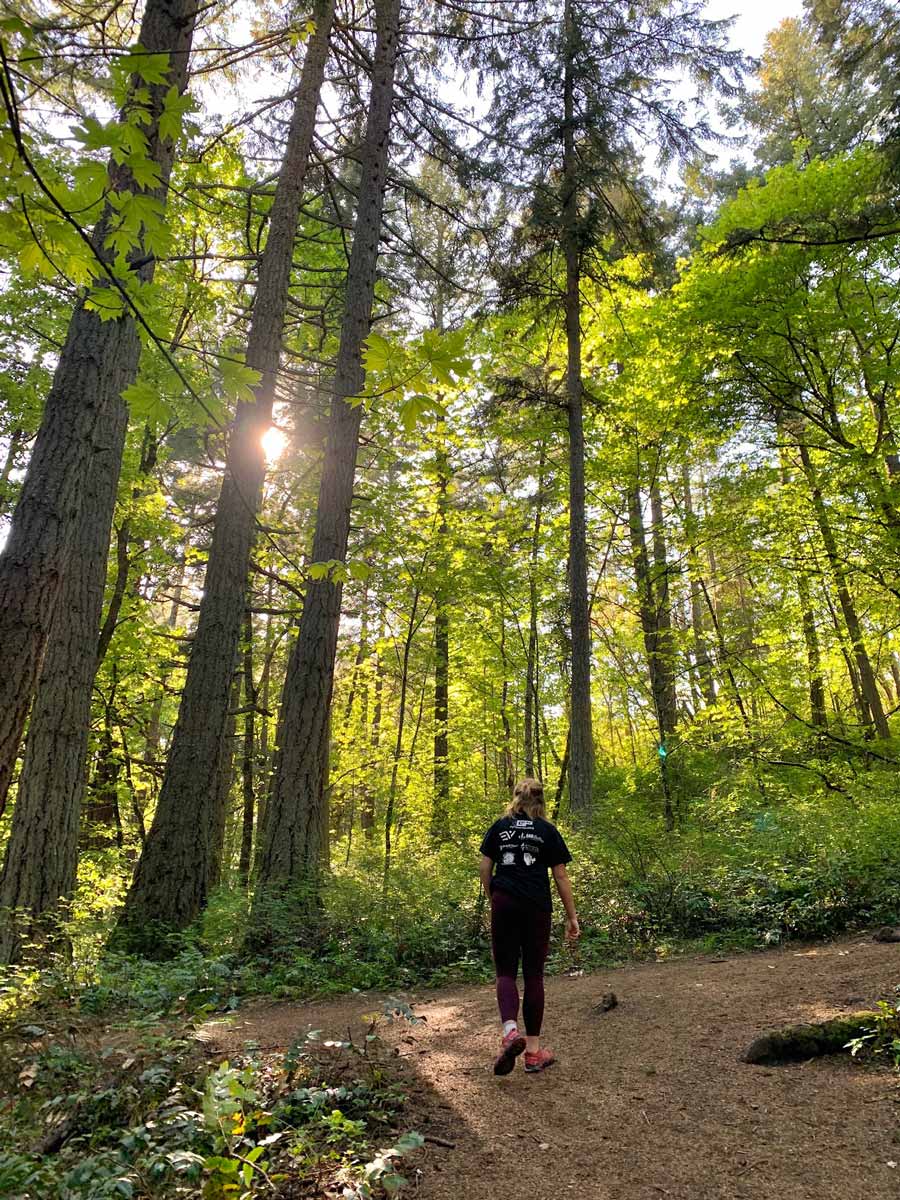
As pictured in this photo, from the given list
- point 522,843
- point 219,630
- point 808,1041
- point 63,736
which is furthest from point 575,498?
point 808,1041

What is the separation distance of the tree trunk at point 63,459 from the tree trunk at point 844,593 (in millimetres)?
10686

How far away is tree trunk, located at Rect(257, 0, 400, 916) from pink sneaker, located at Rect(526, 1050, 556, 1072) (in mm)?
3624

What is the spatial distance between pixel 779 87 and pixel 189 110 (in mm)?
21845

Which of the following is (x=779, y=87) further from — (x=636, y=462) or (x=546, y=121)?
(x=636, y=462)

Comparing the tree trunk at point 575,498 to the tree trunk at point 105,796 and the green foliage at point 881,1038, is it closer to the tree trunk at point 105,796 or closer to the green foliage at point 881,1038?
the green foliage at point 881,1038

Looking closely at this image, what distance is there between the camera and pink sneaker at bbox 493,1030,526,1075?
3975 millimetres

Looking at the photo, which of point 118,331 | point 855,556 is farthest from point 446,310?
point 118,331

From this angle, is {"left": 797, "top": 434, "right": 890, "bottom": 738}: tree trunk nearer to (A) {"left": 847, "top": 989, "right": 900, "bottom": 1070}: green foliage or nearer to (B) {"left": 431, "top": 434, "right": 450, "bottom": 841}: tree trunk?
(B) {"left": 431, "top": 434, "right": 450, "bottom": 841}: tree trunk

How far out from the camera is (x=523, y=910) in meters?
4.22

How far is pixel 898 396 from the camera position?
37.8 feet

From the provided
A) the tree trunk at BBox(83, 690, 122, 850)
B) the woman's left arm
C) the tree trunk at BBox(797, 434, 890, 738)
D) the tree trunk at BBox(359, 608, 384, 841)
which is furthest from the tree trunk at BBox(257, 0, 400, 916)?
the tree trunk at BBox(359, 608, 384, 841)

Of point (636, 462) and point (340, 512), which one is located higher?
point (636, 462)

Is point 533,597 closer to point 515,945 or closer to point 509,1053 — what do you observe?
point 515,945

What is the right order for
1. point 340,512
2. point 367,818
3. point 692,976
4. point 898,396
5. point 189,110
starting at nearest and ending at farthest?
point 189,110 < point 692,976 < point 340,512 < point 898,396 < point 367,818
